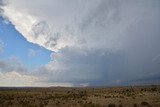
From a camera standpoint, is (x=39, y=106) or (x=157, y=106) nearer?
(x=157, y=106)

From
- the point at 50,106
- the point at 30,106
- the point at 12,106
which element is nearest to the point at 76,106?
the point at 50,106

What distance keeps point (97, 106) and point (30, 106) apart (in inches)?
478

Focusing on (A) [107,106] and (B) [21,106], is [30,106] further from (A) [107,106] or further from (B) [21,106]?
(A) [107,106]

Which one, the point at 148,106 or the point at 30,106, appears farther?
the point at 30,106

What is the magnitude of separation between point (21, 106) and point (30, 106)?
76.7 inches

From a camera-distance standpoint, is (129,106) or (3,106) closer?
(129,106)

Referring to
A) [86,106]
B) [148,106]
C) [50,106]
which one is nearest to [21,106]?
[50,106]

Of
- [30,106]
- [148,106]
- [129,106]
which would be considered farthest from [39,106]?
[148,106]

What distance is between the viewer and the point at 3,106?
161ft

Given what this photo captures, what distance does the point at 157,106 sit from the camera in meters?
44.6

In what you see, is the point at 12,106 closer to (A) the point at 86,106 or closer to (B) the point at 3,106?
(B) the point at 3,106

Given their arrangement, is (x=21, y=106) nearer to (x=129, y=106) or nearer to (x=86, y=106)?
(x=86, y=106)

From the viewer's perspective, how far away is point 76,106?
47500 mm

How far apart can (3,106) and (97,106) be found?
1704 cm
